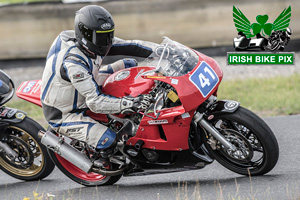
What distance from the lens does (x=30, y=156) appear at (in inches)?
268

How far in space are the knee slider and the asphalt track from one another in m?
0.50

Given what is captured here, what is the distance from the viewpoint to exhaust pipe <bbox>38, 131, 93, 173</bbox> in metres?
6.23

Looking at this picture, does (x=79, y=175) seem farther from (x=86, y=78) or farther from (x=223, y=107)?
(x=223, y=107)

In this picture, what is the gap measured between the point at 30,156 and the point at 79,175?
62 centimetres

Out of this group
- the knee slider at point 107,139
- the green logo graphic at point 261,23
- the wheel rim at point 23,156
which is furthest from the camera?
the green logo graphic at point 261,23

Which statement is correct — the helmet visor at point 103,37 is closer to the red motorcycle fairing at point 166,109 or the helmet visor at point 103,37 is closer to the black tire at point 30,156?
the red motorcycle fairing at point 166,109

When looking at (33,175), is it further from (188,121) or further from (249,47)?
(249,47)

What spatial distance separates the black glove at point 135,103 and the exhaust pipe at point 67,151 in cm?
87

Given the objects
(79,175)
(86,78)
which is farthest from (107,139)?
(79,175)

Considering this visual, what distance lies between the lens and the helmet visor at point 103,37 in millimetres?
5703

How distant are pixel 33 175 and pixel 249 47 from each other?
5.63m

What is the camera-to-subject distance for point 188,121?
225 inches

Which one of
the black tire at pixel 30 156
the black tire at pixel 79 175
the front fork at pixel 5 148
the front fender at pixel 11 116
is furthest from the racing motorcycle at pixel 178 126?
the front fork at pixel 5 148

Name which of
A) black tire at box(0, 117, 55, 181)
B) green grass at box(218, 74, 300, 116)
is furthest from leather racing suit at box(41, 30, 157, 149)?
green grass at box(218, 74, 300, 116)
